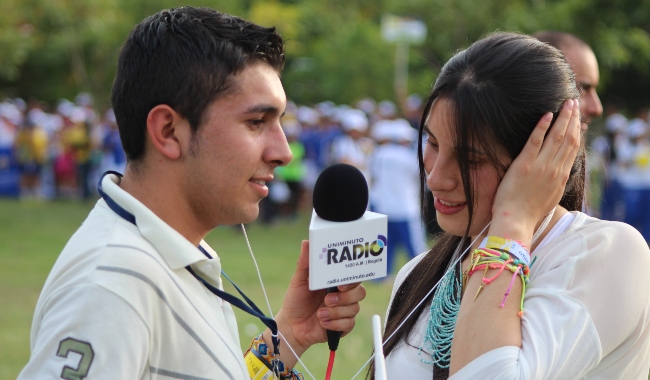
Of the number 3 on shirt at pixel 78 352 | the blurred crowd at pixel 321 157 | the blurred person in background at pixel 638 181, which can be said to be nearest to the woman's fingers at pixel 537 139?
the number 3 on shirt at pixel 78 352

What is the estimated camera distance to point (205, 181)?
2.39 meters

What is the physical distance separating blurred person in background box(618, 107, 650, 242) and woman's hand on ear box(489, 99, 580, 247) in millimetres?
13620

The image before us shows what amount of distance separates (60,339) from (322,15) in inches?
1291

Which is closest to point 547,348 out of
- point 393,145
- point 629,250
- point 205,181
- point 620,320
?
point 620,320

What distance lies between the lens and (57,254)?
13.2m

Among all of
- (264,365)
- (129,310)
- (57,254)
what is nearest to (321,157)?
(57,254)

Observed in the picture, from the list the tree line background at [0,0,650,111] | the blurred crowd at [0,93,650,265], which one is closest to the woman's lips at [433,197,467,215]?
the blurred crowd at [0,93,650,265]

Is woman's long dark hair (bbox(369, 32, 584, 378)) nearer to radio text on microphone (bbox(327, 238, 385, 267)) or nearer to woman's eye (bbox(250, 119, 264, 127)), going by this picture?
radio text on microphone (bbox(327, 238, 385, 267))

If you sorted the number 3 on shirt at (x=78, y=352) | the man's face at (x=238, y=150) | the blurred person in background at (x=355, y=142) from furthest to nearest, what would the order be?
the blurred person in background at (x=355, y=142), the man's face at (x=238, y=150), the number 3 on shirt at (x=78, y=352)

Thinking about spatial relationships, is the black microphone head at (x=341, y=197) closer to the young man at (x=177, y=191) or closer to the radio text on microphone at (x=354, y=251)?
the radio text on microphone at (x=354, y=251)

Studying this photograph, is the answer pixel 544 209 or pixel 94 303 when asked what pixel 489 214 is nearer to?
pixel 544 209

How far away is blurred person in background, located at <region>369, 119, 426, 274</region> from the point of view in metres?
11.7

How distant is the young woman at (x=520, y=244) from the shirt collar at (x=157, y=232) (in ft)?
2.64

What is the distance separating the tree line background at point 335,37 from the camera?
1881cm
